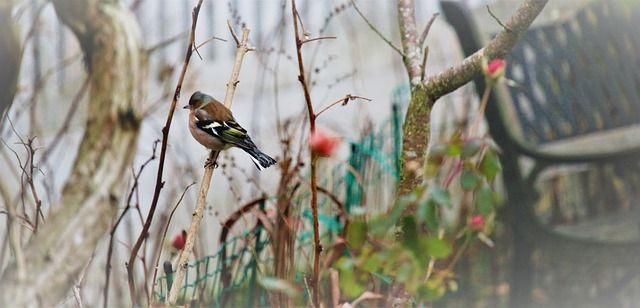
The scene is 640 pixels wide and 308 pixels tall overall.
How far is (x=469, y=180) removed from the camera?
3.30 feet

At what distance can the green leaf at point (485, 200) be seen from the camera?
99 cm

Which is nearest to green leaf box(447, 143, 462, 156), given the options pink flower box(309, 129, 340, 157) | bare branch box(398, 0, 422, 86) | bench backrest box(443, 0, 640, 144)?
pink flower box(309, 129, 340, 157)

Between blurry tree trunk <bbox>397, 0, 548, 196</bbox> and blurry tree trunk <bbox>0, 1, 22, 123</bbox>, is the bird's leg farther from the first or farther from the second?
blurry tree trunk <bbox>0, 1, 22, 123</bbox>

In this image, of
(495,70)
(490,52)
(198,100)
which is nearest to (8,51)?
(198,100)

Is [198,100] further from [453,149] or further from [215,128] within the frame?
[453,149]

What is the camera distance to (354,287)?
1.08m

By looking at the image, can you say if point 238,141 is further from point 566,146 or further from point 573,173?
point 573,173

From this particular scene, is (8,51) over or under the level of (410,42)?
over

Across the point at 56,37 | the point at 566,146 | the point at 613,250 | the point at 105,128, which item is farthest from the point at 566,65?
the point at 56,37

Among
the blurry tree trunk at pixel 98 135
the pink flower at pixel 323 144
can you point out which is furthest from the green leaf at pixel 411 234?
the blurry tree trunk at pixel 98 135

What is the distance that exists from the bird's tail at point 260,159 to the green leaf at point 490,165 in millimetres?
424

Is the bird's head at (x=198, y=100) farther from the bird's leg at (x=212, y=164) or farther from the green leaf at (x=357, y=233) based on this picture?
the green leaf at (x=357, y=233)

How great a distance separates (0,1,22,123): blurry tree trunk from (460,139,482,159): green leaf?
4.62ft

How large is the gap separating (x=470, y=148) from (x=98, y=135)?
5.20 feet
